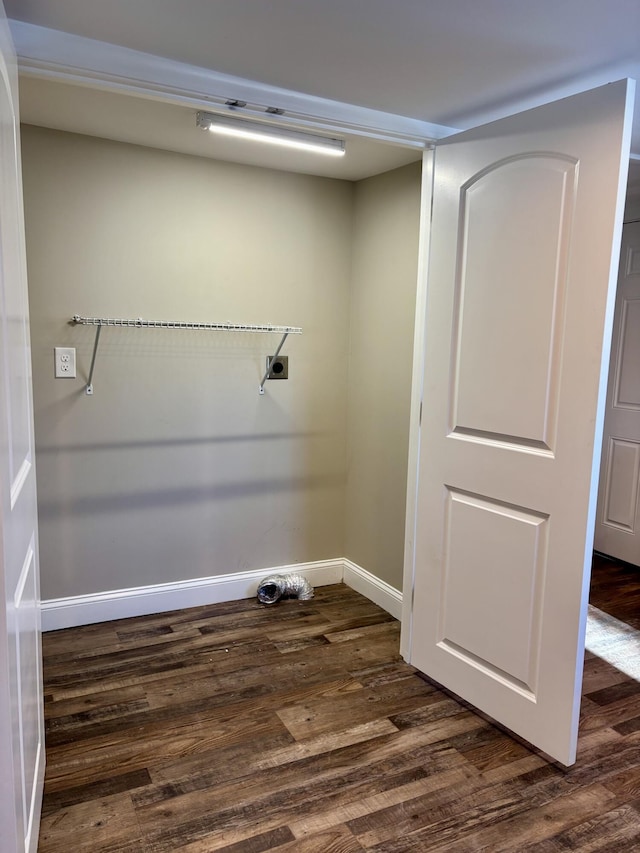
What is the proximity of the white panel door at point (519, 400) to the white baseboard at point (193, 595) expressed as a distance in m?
0.81

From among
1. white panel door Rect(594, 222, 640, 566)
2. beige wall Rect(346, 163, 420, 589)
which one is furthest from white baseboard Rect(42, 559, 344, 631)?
white panel door Rect(594, 222, 640, 566)

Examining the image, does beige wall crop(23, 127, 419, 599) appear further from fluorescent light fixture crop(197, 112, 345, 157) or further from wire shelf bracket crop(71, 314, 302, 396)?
fluorescent light fixture crop(197, 112, 345, 157)

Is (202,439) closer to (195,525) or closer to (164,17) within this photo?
(195,525)

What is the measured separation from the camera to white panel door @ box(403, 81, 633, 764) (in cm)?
180

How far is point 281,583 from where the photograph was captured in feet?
10.6

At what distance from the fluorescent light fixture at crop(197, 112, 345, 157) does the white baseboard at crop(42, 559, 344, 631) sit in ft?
6.73

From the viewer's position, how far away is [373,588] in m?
3.24

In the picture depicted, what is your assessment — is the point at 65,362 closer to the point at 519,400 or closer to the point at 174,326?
the point at 174,326

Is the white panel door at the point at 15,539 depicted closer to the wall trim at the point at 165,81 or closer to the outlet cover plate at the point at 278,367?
the wall trim at the point at 165,81

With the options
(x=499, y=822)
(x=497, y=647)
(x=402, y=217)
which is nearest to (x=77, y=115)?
(x=402, y=217)

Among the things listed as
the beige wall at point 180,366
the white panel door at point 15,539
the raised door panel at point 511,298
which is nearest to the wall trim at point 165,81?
the white panel door at point 15,539

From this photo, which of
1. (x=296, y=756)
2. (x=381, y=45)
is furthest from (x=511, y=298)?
(x=296, y=756)

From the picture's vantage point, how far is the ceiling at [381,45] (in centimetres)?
155

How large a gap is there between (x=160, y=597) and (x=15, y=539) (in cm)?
186
